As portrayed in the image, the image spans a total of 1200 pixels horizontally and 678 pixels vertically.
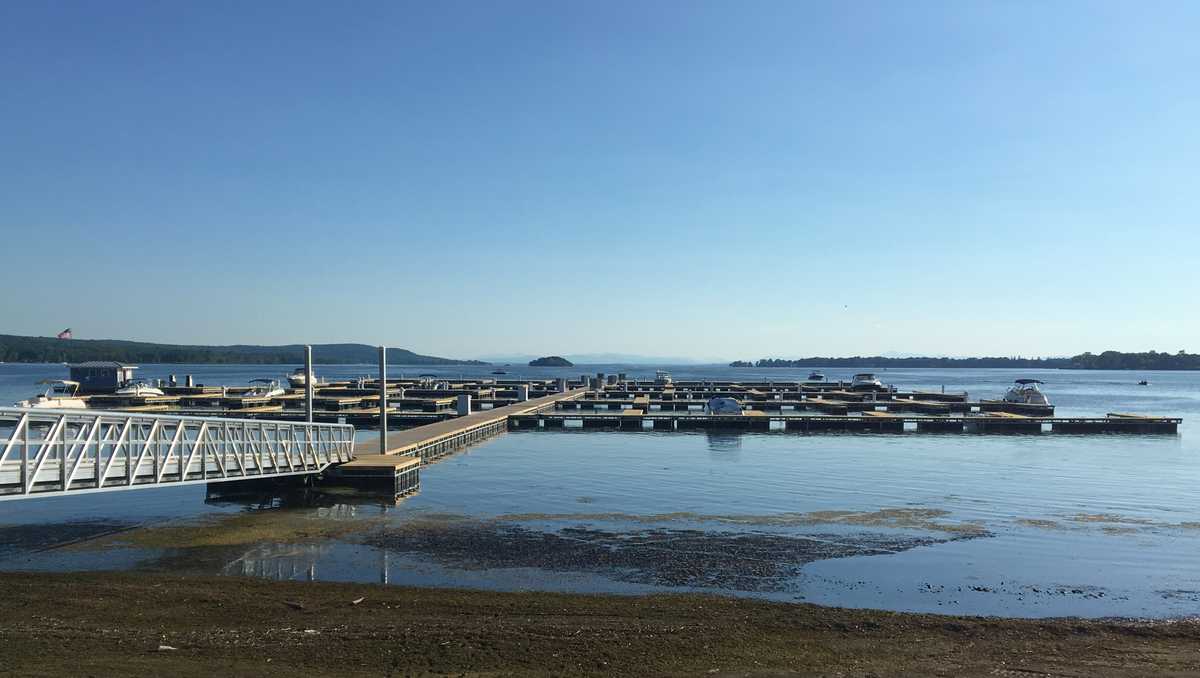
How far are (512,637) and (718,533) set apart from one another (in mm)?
9416

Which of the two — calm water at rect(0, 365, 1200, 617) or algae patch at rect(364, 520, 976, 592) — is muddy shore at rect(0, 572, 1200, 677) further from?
algae patch at rect(364, 520, 976, 592)

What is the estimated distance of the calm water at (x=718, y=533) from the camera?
15258 millimetres

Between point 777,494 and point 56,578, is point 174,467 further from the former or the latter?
point 777,494

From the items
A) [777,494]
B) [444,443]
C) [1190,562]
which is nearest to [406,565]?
[777,494]

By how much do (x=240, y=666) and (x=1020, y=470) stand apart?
30.6 metres

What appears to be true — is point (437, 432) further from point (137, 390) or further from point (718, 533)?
point (137, 390)

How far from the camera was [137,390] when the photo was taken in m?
62.3

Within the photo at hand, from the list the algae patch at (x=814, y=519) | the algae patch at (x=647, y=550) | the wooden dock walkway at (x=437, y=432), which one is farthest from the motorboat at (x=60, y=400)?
the algae patch at (x=814, y=519)

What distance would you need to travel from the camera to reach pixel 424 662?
10.3 m

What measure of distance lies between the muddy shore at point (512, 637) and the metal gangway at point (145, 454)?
223 cm

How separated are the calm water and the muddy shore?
1.47 meters

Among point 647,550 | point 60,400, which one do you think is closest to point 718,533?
point 647,550

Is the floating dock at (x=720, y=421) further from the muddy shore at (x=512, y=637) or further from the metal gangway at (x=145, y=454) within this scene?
the muddy shore at (x=512, y=637)

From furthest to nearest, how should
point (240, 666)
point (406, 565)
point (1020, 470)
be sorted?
1. point (1020, 470)
2. point (406, 565)
3. point (240, 666)
